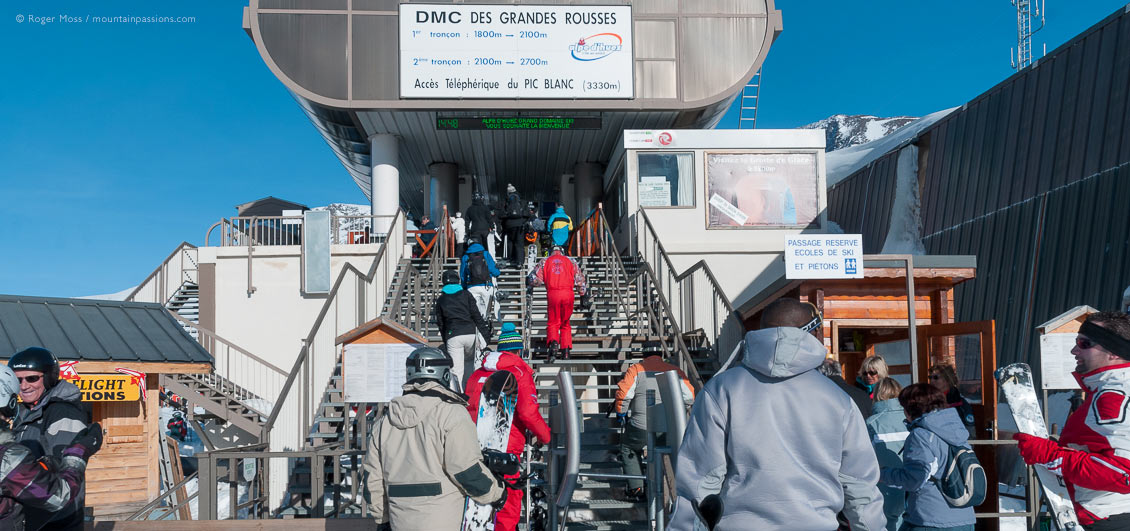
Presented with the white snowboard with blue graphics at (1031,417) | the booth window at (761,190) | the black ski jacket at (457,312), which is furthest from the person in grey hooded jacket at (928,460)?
the booth window at (761,190)

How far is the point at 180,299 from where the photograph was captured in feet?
62.4

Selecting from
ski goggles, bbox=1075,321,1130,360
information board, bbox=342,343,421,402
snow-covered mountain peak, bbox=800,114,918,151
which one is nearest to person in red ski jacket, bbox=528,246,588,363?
information board, bbox=342,343,421,402

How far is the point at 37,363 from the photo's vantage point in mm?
3971

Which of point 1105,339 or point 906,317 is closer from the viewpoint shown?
point 1105,339

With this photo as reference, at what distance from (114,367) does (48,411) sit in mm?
9307

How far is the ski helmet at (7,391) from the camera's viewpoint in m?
3.46

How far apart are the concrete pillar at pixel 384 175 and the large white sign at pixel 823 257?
13.9 m

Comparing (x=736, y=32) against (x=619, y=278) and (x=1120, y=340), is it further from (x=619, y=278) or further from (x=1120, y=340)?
(x=1120, y=340)

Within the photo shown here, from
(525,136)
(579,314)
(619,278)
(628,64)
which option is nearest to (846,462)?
(579,314)

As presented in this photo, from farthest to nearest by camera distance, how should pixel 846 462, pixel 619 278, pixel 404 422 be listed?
pixel 619 278 → pixel 404 422 → pixel 846 462

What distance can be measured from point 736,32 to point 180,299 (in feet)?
45.8

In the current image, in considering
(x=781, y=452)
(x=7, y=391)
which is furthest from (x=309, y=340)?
(x=781, y=452)

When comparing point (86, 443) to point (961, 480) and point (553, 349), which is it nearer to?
point (961, 480)

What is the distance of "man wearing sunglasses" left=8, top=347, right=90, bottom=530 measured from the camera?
12.5ft
